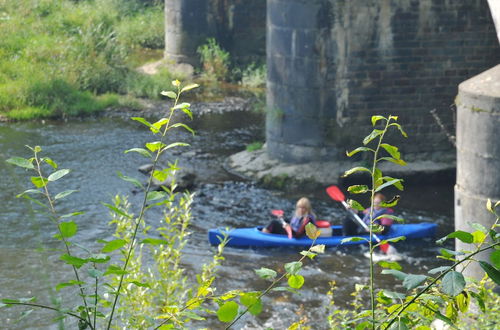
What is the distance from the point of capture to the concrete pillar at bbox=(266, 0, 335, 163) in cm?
1127

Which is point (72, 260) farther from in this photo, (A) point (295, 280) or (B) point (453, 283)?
(B) point (453, 283)

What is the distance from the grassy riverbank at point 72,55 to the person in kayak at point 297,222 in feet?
19.2

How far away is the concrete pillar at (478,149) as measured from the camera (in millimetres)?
7039

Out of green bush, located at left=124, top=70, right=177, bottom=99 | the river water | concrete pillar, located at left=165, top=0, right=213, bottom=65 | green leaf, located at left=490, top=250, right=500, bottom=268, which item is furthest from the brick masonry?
green leaf, located at left=490, top=250, right=500, bottom=268

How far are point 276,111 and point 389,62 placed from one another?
5.21ft

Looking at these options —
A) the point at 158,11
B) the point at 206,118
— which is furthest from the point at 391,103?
the point at 158,11

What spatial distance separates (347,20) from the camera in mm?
11180

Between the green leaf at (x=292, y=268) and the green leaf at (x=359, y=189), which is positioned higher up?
the green leaf at (x=359, y=189)

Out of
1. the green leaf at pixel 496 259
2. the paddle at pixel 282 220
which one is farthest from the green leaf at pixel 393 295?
the paddle at pixel 282 220

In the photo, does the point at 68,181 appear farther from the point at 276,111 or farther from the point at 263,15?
the point at 263,15

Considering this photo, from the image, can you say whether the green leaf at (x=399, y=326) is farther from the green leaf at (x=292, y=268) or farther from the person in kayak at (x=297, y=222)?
the person in kayak at (x=297, y=222)

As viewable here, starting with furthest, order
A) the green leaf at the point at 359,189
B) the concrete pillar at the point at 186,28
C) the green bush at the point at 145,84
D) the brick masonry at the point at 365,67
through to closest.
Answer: the concrete pillar at the point at 186,28 < the green bush at the point at 145,84 < the brick masonry at the point at 365,67 < the green leaf at the point at 359,189

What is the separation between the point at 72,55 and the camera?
52.2ft

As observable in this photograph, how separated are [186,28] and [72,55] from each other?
7.62 feet
